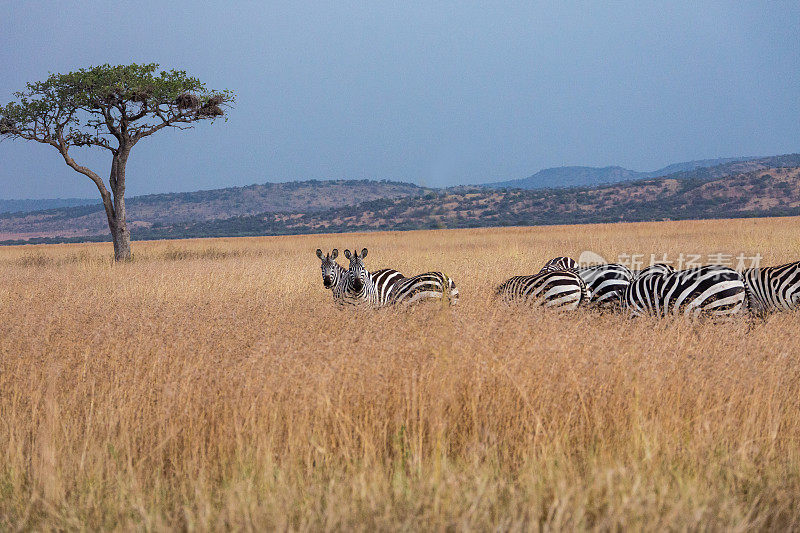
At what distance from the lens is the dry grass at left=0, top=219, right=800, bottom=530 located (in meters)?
2.92

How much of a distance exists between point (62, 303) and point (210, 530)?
766 cm

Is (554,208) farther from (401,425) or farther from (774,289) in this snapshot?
(401,425)

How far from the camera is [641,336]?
6.13 meters

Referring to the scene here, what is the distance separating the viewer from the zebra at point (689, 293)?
732 centimetres

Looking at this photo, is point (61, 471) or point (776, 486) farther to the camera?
point (61, 471)

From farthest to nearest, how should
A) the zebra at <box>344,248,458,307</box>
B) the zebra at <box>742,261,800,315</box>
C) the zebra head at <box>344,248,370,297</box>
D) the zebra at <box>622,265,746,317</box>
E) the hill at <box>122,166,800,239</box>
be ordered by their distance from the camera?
the hill at <box>122,166,800,239</box>, the zebra head at <box>344,248,370,297</box>, the zebra at <box>344,248,458,307</box>, the zebra at <box>742,261,800,315</box>, the zebra at <box>622,265,746,317</box>

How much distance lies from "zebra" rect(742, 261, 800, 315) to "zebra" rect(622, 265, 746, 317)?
0.66 m


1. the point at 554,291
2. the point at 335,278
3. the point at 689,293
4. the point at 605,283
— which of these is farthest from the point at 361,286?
the point at 689,293

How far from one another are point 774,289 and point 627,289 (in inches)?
72.4

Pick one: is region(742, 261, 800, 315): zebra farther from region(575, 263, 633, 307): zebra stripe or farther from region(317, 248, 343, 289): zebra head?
region(317, 248, 343, 289): zebra head

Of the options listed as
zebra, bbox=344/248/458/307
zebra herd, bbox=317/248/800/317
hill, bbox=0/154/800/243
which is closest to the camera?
zebra herd, bbox=317/248/800/317

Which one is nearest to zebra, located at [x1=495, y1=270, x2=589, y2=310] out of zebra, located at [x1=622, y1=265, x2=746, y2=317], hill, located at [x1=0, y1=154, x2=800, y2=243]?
zebra, located at [x1=622, y1=265, x2=746, y2=317]

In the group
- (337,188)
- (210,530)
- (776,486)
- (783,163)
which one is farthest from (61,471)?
(783,163)

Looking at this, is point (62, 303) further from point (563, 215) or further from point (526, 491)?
point (563, 215)
